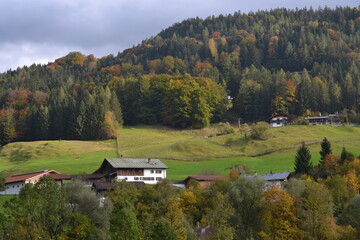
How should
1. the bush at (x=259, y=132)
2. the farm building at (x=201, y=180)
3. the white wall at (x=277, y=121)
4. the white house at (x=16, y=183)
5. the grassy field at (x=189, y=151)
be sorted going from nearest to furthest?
the farm building at (x=201, y=180), the white house at (x=16, y=183), the grassy field at (x=189, y=151), the bush at (x=259, y=132), the white wall at (x=277, y=121)

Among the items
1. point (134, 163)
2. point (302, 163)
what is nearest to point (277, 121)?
point (134, 163)

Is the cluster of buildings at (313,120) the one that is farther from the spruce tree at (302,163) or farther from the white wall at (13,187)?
the white wall at (13,187)

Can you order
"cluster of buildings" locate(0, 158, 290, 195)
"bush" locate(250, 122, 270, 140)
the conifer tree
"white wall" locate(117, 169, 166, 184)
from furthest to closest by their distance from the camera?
1. the conifer tree
2. "bush" locate(250, 122, 270, 140)
3. "white wall" locate(117, 169, 166, 184)
4. "cluster of buildings" locate(0, 158, 290, 195)

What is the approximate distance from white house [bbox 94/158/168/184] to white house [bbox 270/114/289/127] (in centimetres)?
5535

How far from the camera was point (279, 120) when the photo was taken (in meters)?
143

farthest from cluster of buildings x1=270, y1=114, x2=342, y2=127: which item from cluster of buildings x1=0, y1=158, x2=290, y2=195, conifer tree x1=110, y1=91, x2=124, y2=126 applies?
cluster of buildings x1=0, y1=158, x2=290, y2=195

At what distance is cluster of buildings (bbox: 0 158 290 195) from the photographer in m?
82.4

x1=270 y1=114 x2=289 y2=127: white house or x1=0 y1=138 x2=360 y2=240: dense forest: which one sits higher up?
x1=270 y1=114 x2=289 y2=127: white house

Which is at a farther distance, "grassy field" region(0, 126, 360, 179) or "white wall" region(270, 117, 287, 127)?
"white wall" region(270, 117, 287, 127)

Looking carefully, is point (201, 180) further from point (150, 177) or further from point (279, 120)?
point (279, 120)

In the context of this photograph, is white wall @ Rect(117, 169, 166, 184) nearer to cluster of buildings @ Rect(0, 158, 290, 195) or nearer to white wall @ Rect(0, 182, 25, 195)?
cluster of buildings @ Rect(0, 158, 290, 195)

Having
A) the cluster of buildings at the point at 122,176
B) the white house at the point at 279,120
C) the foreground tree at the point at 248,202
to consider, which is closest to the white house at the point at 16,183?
the cluster of buildings at the point at 122,176

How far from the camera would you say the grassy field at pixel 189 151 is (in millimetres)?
100562

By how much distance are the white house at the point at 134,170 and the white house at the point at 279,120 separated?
182 feet
